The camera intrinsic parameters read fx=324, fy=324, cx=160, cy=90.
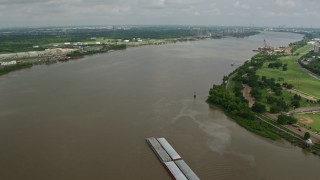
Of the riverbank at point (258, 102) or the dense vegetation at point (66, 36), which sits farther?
the dense vegetation at point (66, 36)

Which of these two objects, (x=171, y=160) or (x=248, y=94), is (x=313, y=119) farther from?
(x=171, y=160)

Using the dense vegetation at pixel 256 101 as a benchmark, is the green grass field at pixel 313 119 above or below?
below

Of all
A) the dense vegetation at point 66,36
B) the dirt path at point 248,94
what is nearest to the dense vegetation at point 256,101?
the dirt path at point 248,94

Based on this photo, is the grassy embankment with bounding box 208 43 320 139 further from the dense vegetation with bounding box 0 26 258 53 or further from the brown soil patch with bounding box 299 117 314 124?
the dense vegetation with bounding box 0 26 258 53

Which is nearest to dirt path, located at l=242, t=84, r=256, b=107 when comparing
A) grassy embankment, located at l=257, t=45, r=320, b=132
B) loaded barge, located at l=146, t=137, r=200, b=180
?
grassy embankment, located at l=257, t=45, r=320, b=132

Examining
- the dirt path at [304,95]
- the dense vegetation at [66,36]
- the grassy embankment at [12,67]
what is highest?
the dense vegetation at [66,36]

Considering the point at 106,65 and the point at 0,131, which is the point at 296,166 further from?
the point at 106,65

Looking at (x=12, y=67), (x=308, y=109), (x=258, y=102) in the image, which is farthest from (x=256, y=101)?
(x=12, y=67)

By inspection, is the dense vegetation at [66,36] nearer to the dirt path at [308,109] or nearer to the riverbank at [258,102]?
the riverbank at [258,102]
